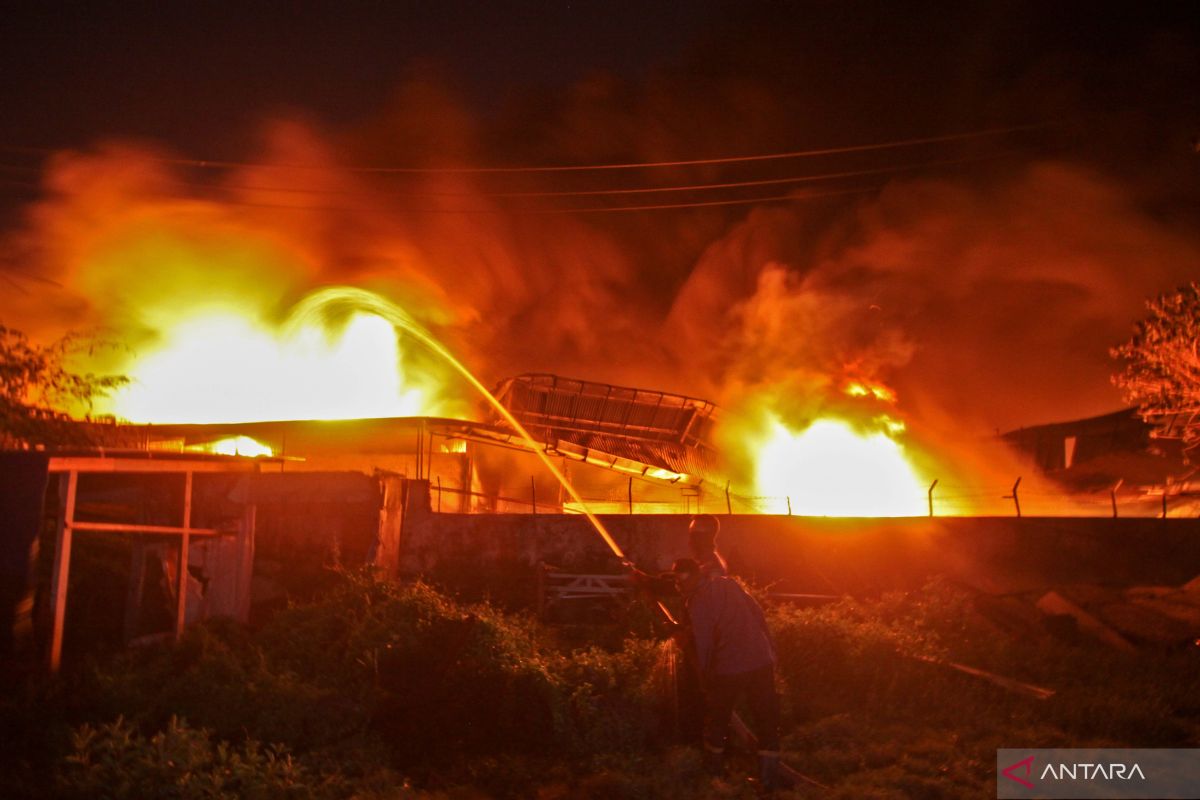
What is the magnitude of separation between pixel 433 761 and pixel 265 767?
1718 mm

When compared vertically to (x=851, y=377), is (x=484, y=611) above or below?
below

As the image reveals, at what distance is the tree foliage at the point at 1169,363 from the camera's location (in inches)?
735

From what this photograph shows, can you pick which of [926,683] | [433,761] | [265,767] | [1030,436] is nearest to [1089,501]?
[1030,436]

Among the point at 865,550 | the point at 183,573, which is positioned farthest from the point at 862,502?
the point at 183,573

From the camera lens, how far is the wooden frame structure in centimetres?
1122

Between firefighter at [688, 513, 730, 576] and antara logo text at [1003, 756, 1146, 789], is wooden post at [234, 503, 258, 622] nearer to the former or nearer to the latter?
firefighter at [688, 513, 730, 576]

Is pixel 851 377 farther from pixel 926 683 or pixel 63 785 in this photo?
pixel 63 785

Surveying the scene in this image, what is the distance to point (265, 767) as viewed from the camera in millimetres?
8320

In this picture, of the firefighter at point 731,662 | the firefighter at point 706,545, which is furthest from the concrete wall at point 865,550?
the firefighter at point 731,662

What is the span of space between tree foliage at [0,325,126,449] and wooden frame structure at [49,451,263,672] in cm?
89

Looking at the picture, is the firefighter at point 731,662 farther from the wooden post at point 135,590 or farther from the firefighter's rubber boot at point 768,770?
the wooden post at point 135,590

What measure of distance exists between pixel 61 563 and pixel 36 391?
395cm

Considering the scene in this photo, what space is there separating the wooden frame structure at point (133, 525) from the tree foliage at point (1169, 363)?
1776cm

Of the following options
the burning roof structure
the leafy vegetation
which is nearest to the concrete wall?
the leafy vegetation
